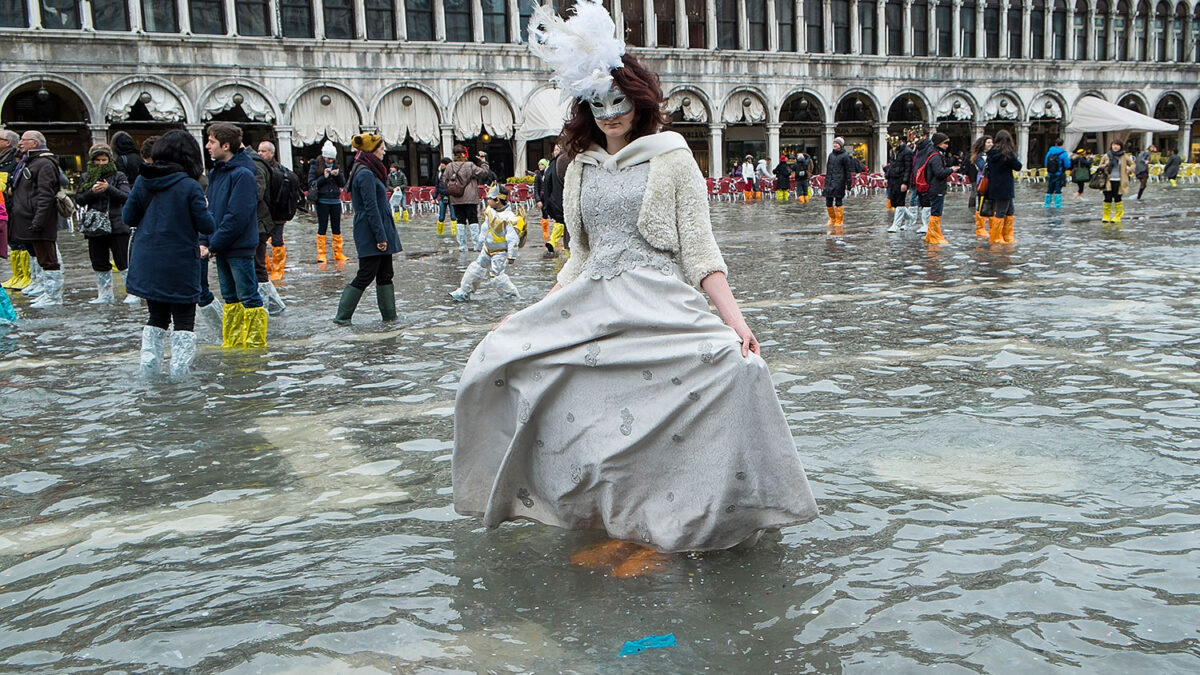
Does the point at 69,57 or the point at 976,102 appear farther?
the point at 976,102

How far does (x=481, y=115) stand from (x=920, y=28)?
19566 mm

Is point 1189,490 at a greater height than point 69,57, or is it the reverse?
point 69,57

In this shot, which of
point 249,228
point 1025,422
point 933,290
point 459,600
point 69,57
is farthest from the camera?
point 69,57

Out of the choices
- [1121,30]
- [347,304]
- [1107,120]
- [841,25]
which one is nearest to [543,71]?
[841,25]

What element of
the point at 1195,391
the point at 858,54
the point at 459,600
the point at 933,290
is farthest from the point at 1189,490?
the point at 858,54

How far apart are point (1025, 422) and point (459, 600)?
3.14 meters

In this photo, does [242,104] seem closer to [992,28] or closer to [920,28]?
[920,28]

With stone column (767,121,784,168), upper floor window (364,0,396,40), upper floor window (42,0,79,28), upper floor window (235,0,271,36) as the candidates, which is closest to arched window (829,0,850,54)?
stone column (767,121,784,168)

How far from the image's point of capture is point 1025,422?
5129 mm

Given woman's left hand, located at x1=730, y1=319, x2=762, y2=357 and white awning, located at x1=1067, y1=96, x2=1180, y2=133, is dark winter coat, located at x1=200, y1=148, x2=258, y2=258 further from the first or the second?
white awning, located at x1=1067, y1=96, x2=1180, y2=133

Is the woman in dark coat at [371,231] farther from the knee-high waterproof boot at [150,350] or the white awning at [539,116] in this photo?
the white awning at [539,116]

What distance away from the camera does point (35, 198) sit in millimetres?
10250

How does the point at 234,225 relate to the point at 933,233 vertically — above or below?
above

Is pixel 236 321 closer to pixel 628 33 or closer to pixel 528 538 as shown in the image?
pixel 528 538
